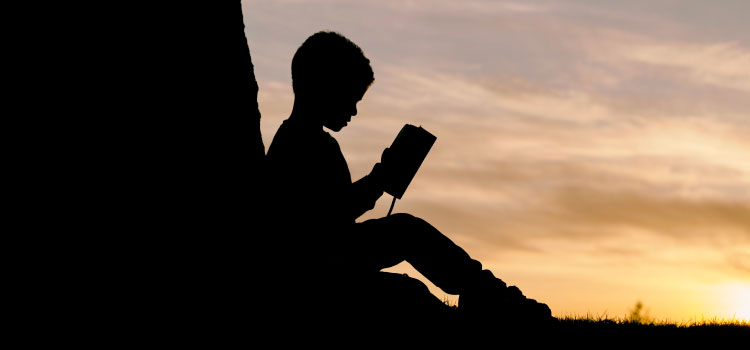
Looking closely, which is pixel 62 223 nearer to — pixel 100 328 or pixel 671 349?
pixel 100 328

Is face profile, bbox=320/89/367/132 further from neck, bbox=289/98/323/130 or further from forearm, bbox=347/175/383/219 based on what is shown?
forearm, bbox=347/175/383/219

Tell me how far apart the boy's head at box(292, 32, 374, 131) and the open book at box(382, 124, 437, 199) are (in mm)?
426

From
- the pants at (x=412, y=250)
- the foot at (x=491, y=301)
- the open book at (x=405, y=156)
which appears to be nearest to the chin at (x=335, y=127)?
the open book at (x=405, y=156)

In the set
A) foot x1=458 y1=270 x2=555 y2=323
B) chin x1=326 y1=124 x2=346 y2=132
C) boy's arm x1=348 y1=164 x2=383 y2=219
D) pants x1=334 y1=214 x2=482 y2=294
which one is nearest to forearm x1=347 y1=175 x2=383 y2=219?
boy's arm x1=348 y1=164 x2=383 y2=219

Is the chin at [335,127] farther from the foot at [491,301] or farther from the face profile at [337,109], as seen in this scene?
the foot at [491,301]

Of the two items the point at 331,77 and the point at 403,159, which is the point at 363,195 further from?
the point at 331,77

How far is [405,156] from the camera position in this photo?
5367mm

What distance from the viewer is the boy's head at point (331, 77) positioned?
5453 millimetres

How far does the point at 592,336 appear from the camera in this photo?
7230 millimetres

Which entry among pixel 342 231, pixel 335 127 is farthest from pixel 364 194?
pixel 335 127

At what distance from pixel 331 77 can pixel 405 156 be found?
0.77 meters

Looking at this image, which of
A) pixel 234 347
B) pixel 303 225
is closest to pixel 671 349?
pixel 303 225

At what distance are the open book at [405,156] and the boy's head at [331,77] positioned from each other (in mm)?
426

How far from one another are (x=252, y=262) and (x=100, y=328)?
969 mm
